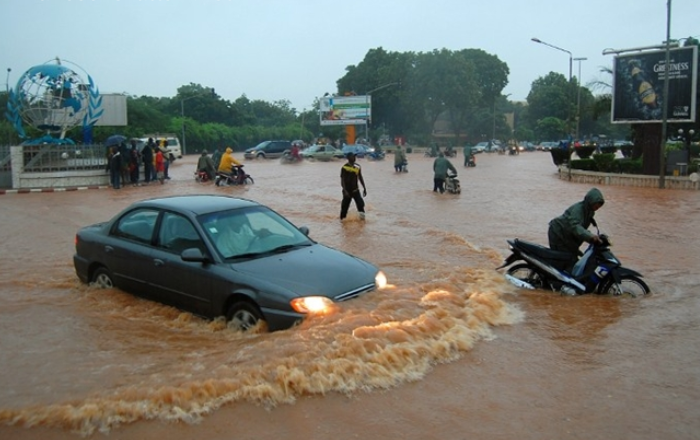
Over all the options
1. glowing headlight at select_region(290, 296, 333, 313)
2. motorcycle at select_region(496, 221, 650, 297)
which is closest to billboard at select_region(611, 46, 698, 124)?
motorcycle at select_region(496, 221, 650, 297)

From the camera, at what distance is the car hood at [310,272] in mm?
6109

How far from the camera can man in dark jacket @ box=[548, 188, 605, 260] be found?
25.6 ft

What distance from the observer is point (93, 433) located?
171 inches

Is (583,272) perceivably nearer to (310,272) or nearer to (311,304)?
(310,272)

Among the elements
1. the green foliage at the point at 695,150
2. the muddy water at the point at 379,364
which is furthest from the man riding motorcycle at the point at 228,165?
the green foliage at the point at 695,150

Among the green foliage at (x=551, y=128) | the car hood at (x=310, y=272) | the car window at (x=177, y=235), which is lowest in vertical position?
the car hood at (x=310, y=272)

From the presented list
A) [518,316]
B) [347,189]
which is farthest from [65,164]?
[518,316]

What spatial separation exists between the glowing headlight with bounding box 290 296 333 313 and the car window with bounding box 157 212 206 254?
4.48 feet

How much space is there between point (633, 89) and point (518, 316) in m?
24.1

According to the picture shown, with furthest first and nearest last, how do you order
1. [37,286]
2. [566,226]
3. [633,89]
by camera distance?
[633,89] → [37,286] → [566,226]

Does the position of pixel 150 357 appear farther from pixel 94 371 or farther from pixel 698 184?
pixel 698 184

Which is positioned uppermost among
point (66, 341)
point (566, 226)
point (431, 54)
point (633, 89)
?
point (431, 54)

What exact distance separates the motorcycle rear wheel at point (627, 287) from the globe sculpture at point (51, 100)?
2480 centimetres

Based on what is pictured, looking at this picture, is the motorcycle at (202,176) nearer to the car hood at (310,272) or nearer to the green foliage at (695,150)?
the car hood at (310,272)
